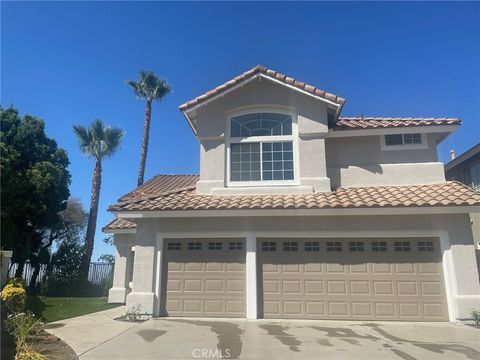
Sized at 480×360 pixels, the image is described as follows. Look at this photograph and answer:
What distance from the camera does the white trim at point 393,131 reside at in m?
12.7

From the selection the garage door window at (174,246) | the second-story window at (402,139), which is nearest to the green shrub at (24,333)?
the garage door window at (174,246)

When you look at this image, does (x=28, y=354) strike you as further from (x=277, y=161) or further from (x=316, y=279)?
(x=277, y=161)

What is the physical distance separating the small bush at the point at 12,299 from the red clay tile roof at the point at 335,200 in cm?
341

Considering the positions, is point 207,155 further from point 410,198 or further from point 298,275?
point 410,198

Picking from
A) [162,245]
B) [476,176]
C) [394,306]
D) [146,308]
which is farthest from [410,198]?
[476,176]

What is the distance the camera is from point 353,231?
11.4 m

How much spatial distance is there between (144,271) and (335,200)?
20.1ft

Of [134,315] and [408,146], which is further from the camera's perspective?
[408,146]

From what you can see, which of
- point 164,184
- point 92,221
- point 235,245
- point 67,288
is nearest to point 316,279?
point 235,245

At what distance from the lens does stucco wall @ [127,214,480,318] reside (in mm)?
10695

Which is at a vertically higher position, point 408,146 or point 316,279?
point 408,146

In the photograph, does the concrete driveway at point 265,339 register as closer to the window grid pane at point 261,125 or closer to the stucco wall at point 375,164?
the stucco wall at point 375,164

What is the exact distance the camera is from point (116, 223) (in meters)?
16.6

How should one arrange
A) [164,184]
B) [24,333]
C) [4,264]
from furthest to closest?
[164,184], [4,264], [24,333]
